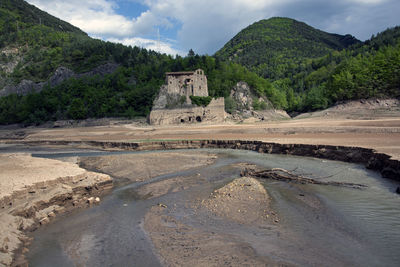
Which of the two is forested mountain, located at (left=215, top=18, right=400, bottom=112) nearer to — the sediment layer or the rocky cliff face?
the sediment layer

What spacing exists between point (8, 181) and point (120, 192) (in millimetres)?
5534

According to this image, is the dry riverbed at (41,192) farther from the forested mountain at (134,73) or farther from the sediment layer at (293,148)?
the forested mountain at (134,73)

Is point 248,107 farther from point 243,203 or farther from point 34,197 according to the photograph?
point 34,197

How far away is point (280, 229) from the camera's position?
28.6 feet

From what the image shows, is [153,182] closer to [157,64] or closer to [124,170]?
[124,170]

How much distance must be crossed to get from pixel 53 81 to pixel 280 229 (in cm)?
10460

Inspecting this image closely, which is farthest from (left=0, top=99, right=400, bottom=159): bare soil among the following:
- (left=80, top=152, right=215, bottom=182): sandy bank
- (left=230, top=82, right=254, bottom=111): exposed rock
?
(left=230, top=82, right=254, bottom=111): exposed rock

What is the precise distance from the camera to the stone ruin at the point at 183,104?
54.2m

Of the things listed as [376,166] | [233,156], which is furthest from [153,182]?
[376,166]

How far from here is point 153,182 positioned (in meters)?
16.6

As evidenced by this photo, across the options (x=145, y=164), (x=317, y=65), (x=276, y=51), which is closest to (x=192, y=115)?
(x=145, y=164)

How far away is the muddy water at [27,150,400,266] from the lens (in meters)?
7.23

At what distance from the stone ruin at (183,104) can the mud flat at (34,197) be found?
38.4 meters

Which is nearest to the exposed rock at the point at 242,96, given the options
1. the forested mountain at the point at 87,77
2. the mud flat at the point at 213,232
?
the forested mountain at the point at 87,77
